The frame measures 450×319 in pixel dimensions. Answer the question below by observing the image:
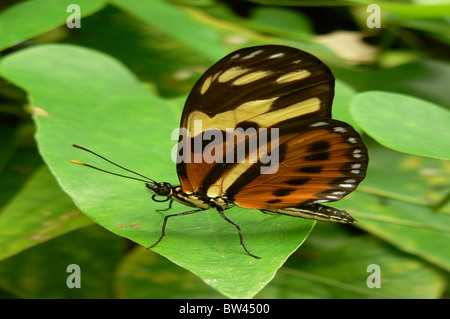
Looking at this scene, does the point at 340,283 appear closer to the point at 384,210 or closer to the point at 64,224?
the point at 384,210

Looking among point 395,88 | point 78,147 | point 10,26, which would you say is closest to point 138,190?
point 78,147

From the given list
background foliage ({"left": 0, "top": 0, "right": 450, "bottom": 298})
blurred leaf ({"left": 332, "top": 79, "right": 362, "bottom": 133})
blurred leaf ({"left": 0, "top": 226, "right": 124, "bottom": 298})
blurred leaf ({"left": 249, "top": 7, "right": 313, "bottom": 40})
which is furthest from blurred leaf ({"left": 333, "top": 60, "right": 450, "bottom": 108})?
blurred leaf ({"left": 0, "top": 226, "right": 124, "bottom": 298})

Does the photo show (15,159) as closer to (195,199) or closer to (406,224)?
(195,199)

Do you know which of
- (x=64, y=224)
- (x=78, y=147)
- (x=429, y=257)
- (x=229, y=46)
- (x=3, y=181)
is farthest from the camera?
(x=229, y=46)

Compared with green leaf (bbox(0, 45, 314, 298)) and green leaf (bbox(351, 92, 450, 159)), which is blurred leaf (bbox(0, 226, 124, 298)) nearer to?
green leaf (bbox(0, 45, 314, 298))

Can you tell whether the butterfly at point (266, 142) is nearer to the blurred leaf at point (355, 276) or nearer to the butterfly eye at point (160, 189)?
the butterfly eye at point (160, 189)

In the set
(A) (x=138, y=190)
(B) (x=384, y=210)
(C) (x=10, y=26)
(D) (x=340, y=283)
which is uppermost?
(C) (x=10, y=26)
